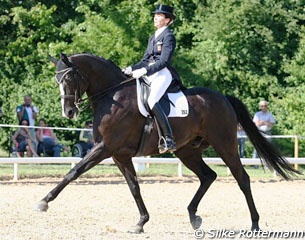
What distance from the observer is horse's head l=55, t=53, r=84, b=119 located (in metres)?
10.2

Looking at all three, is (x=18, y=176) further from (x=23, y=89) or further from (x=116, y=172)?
(x=23, y=89)

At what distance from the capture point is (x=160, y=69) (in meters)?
10.5

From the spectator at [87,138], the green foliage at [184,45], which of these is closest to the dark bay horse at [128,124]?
the spectator at [87,138]

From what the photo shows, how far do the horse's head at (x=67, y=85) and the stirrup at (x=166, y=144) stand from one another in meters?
1.11

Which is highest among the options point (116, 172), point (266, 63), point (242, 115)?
point (242, 115)

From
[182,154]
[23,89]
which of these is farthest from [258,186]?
[23,89]

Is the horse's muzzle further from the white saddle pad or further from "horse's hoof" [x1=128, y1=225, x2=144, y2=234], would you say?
"horse's hoof" [x1=128, y1=225, x2=144, y2=234]

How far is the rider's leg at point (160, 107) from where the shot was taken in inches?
413

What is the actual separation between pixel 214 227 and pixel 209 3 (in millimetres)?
14960

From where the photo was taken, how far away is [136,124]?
34.5 feet

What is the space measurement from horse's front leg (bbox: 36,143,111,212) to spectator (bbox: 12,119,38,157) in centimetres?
896

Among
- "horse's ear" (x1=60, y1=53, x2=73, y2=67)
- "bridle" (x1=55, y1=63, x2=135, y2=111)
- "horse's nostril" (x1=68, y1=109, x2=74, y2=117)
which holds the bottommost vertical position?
"horse's nostril" (x1=68, y1=109, x2=74, y2=117)

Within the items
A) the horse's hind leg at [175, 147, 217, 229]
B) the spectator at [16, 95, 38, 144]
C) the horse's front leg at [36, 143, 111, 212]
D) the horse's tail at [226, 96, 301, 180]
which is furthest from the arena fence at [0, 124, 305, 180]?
the horse's front leg at [36, 143, 111, 212]

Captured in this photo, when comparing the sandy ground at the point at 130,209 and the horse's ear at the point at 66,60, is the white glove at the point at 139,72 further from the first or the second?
the sandy ground at the point at 130,209
